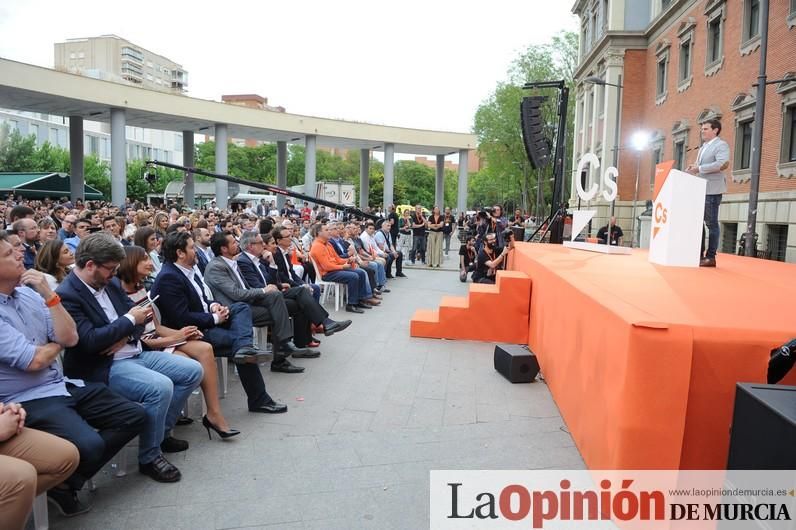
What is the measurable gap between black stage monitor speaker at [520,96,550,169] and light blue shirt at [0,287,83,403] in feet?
35.6

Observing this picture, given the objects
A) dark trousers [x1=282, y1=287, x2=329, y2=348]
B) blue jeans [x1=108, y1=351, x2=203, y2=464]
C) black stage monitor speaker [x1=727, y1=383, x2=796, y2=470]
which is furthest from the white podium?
blue jeans [x1=108, y1=351, x2=203, y2=464]

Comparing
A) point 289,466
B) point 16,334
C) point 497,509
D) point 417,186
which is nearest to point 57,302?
point 16,334

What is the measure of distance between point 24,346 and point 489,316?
219 inches

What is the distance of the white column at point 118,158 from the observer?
2338 cm

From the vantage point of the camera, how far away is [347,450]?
12.7ft

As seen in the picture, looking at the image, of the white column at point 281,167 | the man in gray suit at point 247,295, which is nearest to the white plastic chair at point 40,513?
the man in gray suit at point 247,295

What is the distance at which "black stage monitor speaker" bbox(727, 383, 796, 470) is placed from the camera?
2006 mm

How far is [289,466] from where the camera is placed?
11.9 feet

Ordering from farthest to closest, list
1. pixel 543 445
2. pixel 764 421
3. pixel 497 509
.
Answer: pixel 543 445 → pixel 497 509 → pixel 764 421

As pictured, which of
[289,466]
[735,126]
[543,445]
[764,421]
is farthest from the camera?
[735,126]

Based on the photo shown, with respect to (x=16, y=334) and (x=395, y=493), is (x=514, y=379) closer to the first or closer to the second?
(x=395, y=493)

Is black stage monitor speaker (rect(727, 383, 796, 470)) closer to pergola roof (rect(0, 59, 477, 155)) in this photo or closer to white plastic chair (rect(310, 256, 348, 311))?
white plastic chair (rect(310, 256, 348, 311))

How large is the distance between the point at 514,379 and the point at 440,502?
2.57m

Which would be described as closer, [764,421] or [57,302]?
[764,421]
